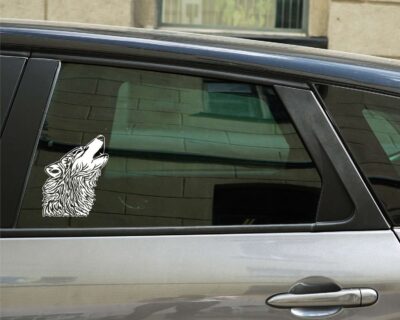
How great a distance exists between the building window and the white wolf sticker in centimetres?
537

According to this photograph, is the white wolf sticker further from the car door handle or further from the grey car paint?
the car door handle

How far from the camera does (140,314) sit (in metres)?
1.43

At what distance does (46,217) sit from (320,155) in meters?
0.76

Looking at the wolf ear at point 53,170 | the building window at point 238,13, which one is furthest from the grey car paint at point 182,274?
the building window at point 238,13

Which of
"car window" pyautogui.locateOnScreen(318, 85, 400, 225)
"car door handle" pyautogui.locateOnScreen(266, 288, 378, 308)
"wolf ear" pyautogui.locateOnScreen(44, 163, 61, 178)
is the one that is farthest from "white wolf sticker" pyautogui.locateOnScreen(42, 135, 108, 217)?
"car window" pyautogui.locateOnScreen(318, 85, 400, 225)

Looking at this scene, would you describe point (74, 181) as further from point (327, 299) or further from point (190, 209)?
point (327, 299)

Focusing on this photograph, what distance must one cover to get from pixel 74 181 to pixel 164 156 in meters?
0.26

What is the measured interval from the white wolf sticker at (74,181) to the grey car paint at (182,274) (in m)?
0.09

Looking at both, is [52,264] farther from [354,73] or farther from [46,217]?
[354,73]

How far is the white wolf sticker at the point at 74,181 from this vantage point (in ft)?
4.97

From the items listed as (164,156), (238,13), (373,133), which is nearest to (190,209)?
(164,156)

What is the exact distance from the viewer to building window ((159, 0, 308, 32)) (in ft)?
22.0

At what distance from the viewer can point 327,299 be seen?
4.84ft

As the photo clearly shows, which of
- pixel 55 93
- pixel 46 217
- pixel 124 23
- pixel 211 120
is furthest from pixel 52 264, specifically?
pixel 124 23
